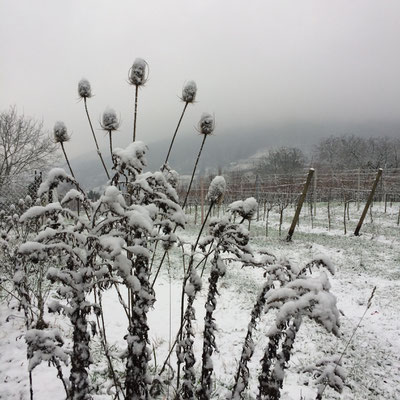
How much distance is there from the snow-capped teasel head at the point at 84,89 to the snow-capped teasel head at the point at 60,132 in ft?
1.17

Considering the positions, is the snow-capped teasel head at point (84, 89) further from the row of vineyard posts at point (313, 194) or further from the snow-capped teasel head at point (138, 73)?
the row of vineyard posts at point (313, 194)

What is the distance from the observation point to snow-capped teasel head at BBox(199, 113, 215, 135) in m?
2.32

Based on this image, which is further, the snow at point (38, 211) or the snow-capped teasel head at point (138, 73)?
the snow-capped teasel head at point (138, 73)

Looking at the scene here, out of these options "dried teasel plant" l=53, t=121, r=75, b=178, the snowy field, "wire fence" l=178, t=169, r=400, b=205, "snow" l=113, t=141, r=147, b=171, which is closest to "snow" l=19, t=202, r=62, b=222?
"snow" l=113, t=141, r=147, b=171

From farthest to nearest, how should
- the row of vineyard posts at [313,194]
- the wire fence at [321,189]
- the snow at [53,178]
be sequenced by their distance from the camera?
the wire fence at [321,189] < the row of vineyard posts at [313,194] < the snow at [53,178]

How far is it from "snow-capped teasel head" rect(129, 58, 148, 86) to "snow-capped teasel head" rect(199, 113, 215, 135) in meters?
0.58

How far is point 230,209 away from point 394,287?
22.0 feet

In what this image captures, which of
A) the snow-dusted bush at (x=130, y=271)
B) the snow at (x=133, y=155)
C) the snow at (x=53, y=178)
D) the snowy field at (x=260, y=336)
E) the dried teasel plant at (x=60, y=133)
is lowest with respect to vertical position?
the snowy field at (x=260, y=336)

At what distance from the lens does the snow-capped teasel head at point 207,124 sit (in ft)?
7.60

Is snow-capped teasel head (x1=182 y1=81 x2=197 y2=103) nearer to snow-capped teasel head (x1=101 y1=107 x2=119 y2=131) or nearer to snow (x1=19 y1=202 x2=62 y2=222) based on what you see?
snow-capped teasel head (x1=101 y1=107 x2=119 y2=131)

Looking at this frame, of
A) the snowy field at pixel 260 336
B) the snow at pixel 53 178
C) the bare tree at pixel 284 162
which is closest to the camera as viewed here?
the snow at pixel 53 178

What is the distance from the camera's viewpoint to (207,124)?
2.32 meters

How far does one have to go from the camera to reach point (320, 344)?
4035mm

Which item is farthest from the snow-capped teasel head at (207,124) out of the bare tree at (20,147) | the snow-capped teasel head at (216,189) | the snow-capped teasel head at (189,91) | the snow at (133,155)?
the bare tree at (20,147)
